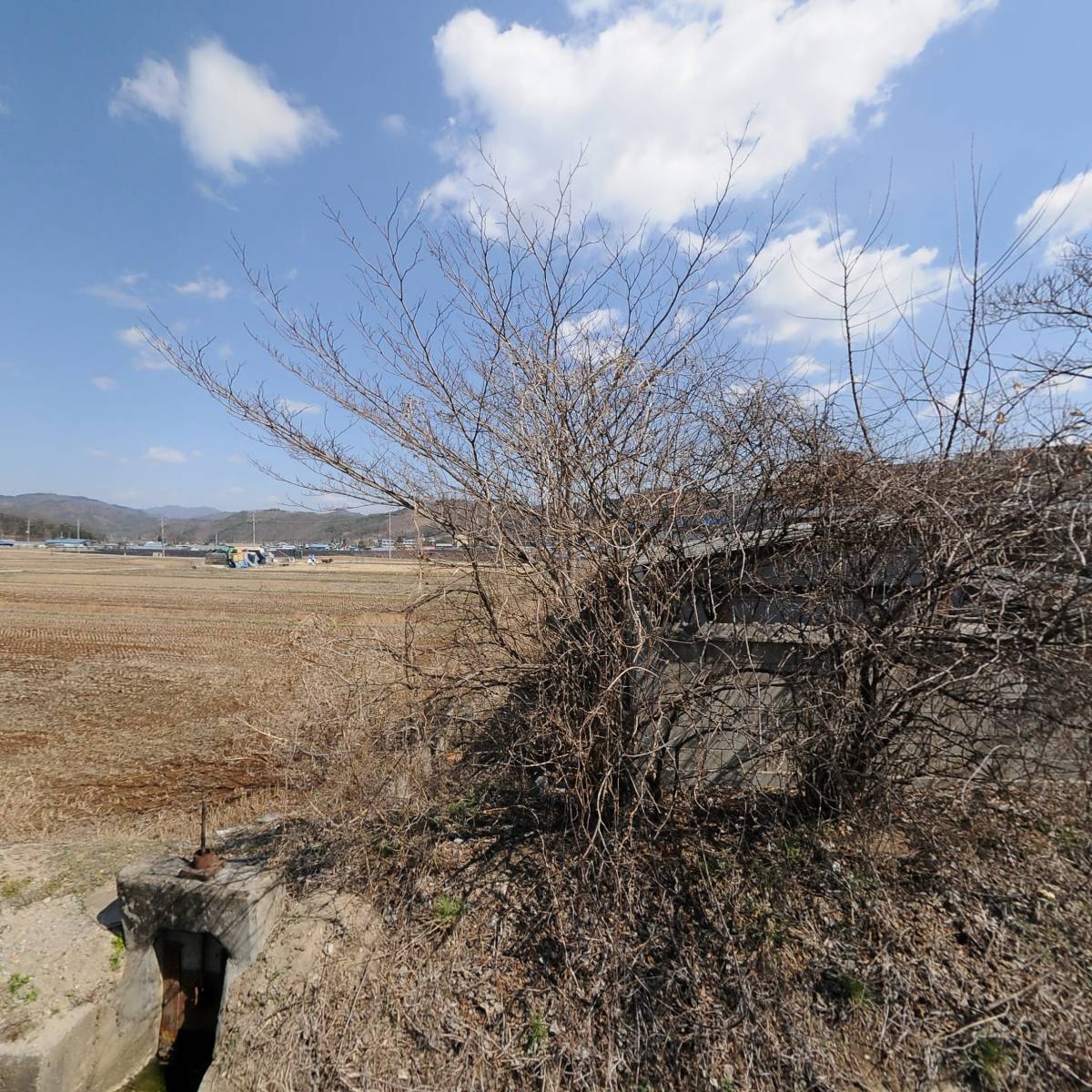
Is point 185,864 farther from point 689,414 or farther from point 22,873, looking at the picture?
point 689,414

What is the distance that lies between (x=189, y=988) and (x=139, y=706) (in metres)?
7.59

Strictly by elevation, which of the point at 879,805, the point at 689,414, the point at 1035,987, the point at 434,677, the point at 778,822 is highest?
the point at 689,414

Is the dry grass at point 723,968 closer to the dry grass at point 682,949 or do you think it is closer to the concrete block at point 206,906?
the dry grass at point 682,949

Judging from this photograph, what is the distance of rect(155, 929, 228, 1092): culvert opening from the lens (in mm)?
4383

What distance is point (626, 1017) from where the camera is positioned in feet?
11.4

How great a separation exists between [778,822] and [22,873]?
5940mm

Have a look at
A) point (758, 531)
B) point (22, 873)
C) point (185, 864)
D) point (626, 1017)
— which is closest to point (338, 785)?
point (185, 864)

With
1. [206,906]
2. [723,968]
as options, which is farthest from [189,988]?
[723,968]

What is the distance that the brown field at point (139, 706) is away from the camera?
6.24 m

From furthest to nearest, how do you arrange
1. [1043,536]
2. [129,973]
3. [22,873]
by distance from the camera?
[22,873] < [129,973] < [1043,536]

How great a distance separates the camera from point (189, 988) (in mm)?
4422

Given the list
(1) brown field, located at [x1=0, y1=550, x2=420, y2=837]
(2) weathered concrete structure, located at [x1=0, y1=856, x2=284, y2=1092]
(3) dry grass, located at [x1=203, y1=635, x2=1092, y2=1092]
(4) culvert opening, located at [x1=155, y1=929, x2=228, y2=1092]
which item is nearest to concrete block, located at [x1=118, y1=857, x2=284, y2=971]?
(2) weathered concrete structure, located at [x1=0, y1=856, x2=284, y2=1092]

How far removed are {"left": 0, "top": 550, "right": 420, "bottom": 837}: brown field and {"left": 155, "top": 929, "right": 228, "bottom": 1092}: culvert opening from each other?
158cm

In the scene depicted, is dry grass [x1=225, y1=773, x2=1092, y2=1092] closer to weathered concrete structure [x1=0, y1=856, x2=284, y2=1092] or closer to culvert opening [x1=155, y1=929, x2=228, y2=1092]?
weathered concrete structure [x1=0, y1=856, x2=284, y2=1092]
